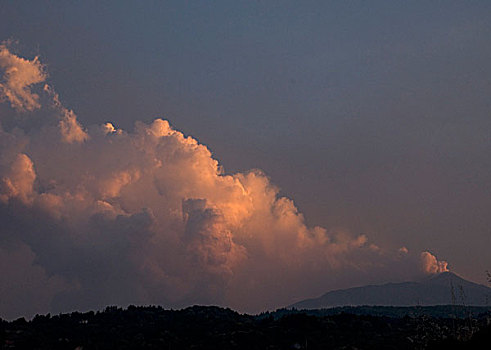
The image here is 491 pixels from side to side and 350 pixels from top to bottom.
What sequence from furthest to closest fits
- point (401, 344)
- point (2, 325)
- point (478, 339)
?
point (2, 325)
point (401, 344)
point (478, 339)

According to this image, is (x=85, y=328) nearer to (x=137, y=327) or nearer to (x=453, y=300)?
(x=137, y=327)

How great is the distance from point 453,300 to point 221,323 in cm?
16450

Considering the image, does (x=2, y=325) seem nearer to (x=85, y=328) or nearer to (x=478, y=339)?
(x=85, y=328)

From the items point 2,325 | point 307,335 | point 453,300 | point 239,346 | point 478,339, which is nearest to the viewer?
point 478,339

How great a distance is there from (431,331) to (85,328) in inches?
A: 7204

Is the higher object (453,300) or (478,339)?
(453,300)

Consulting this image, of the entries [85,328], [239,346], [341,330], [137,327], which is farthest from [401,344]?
[85,328]

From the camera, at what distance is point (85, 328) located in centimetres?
19488

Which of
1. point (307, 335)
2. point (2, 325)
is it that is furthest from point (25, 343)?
point (307, 335)

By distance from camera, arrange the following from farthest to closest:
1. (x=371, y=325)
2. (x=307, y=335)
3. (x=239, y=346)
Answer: (x=371, y=325) → (x=307, y=335) → (x=239, y=346)

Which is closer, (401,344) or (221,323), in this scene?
(401,344)

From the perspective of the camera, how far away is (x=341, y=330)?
166125mm

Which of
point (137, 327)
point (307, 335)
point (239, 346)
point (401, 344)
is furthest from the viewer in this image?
point (137, 327)

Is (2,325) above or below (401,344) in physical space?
above
